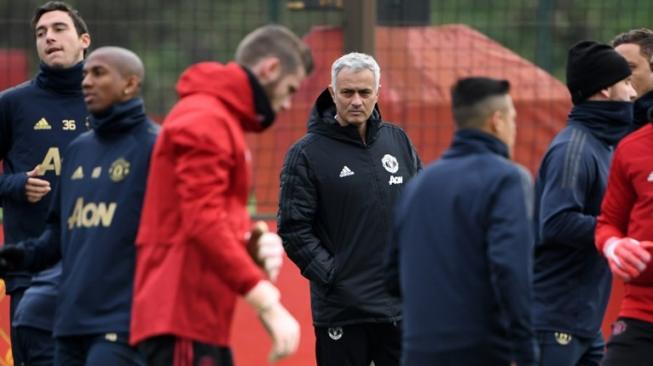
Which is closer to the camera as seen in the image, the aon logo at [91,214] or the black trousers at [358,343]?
the aon logo at [91,214]

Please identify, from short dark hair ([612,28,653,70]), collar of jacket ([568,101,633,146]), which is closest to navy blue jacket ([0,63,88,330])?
collar of jacket ([568,101,633,146])

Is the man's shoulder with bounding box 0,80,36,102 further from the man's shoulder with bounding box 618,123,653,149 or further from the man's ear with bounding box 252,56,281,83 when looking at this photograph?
the man's shoulder with bounding box 618,123,653,149

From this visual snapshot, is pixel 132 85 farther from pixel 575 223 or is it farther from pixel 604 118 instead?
pixel 604 118

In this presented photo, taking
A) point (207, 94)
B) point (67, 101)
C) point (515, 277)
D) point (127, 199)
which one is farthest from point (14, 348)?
point (515, 277)

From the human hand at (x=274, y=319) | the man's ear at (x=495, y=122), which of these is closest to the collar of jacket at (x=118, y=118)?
the human hand at (x=274, y=319)

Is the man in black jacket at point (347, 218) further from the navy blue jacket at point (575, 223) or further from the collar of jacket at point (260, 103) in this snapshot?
the collar of jacket at point (260, 103)

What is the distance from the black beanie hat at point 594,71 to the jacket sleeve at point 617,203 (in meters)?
0.44

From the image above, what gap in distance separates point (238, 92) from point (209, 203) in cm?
50

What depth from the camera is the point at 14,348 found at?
8367 mm

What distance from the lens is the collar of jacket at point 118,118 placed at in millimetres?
6801

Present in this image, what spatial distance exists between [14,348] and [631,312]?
116 inches

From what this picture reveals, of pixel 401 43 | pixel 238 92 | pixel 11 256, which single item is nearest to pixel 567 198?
pixel 238 92

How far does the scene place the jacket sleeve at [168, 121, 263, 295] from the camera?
19.8 feet

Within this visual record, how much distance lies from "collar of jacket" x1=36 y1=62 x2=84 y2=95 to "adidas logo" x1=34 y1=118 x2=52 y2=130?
7.0 inches
